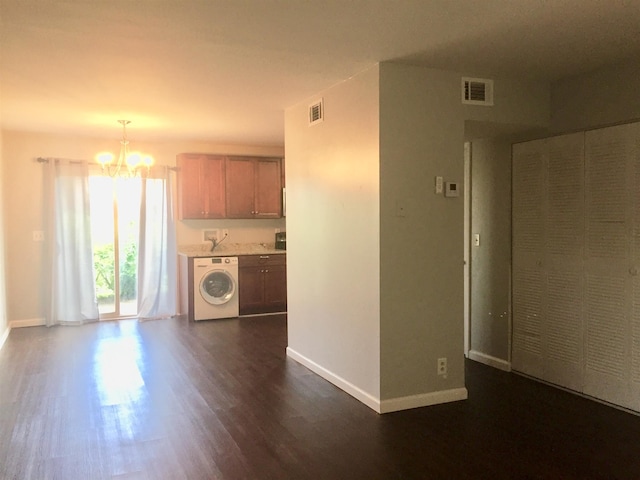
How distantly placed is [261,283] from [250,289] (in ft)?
0.58

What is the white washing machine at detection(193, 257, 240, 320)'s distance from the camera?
6.85 metres

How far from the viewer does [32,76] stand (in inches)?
149

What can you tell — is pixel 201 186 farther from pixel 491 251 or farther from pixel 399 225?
pixel 399 225

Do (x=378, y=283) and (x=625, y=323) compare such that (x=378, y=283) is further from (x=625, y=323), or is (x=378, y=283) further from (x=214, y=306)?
(x=214, y=306)

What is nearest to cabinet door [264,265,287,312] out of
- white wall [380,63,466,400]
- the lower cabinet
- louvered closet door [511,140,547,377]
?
the lower cabinet

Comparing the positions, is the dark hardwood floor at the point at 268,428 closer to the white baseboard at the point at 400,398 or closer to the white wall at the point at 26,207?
the white baseboard at the point at 400,398

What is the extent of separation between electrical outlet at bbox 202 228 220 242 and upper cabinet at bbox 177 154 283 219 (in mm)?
294

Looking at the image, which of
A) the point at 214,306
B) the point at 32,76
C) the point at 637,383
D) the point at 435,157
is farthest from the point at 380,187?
the point at 214,306

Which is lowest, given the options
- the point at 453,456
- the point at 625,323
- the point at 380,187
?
the point at 453,456

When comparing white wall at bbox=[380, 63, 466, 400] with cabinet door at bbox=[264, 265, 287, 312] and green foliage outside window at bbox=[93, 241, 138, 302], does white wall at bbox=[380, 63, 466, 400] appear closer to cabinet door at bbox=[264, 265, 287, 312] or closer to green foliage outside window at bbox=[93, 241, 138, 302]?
cabinet door at bbox=[264, 265, 287, 312]

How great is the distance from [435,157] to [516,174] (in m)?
1.06

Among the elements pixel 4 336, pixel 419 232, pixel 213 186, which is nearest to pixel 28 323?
pixel 4 336

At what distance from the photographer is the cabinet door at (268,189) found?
24.7 feet

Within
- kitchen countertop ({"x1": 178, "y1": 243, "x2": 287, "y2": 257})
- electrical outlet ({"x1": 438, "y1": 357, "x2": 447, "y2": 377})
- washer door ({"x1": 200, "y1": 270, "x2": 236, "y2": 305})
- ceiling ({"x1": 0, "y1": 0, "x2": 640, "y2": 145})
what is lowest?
electrical outlet ({"x1": 438, "y1": 357, "x2": 447, "y2": 377})
